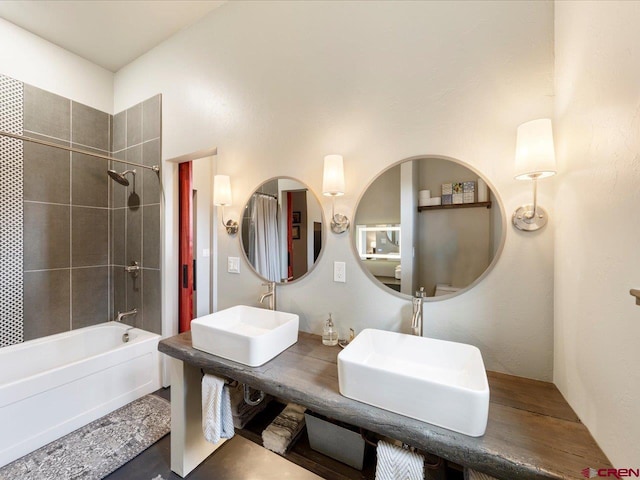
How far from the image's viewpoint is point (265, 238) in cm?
185

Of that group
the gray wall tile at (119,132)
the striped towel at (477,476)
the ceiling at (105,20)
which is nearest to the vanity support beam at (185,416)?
the striped towel at (477,476)

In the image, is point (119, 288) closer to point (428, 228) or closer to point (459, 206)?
point (428, 228)

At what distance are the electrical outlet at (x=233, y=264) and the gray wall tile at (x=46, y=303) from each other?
174 cm

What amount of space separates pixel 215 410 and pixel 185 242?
1.60 m

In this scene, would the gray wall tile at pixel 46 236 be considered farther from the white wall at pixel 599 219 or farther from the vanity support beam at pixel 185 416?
the white wall at pixel 599 219

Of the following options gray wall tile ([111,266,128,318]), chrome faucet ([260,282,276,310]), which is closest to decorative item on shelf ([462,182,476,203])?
chrome faucet ([260,282,276,310])

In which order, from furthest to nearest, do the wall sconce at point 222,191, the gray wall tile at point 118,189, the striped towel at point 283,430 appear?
the gray wall tile at point 118,189 → the wall sconce at point 222,191 → the striped towel at point 283,430

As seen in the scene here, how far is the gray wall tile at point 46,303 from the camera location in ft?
7.32

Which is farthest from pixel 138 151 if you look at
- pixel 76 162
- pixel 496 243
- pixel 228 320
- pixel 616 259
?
pixel 616 259

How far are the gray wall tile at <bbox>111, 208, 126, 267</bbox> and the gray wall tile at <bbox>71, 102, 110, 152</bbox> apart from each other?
2.28 feet

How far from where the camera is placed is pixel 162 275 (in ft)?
7.61

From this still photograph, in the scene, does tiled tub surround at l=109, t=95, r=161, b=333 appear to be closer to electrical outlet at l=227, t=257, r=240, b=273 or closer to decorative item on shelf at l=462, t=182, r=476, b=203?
electrical outlet at l=227, t=257, r=240, b=273

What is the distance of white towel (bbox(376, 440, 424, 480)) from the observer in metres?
0.86

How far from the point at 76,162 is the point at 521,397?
3.67m
